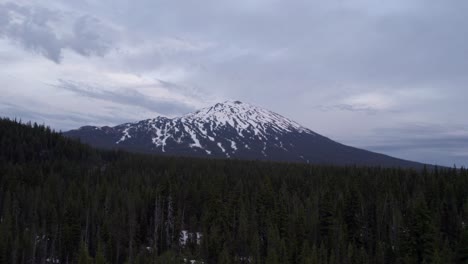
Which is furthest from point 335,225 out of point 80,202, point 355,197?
point 80,202

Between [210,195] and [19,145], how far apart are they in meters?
76.7

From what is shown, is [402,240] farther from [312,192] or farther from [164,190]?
[164,190]

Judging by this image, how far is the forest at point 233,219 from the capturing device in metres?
57.8

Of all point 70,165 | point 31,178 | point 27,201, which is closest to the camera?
point 27,201

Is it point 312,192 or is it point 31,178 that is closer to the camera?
point 312,192

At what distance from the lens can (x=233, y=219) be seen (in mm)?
75500

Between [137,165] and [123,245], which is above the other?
[137,165]

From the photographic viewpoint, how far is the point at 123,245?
236 feet

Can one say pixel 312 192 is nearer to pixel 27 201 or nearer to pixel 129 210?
pixel 129 210

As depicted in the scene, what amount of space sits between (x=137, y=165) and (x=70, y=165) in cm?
1919

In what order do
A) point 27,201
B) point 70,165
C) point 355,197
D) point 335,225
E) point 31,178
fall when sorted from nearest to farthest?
point 335,225 → point 355,197 → point 27,201 → point 31,178 → point 70,165

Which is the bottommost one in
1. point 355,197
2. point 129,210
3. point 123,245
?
point 123,245

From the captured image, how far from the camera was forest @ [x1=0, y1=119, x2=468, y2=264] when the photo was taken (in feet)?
190

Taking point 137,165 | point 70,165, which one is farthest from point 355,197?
point 70,165
